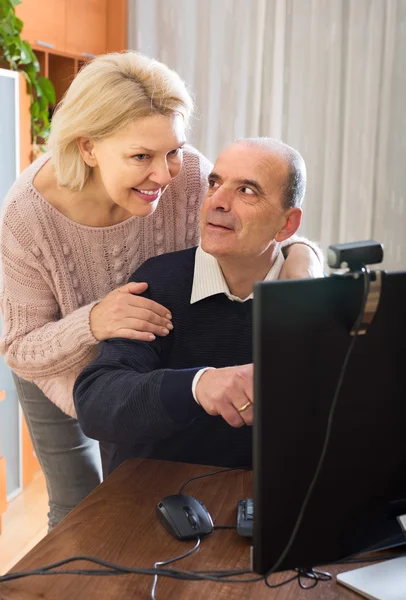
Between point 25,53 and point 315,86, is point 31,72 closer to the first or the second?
point 25,53

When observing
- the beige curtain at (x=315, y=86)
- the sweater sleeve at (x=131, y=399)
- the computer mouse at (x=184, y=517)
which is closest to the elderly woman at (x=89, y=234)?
the sweater sleeve at (x=131, y=399)

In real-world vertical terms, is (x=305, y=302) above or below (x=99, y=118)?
below

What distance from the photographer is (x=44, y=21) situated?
3.43 m

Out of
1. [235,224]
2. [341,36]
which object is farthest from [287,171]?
[341,36]

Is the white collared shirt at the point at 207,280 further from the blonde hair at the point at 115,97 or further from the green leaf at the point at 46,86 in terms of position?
the green leaf at the point at 46,86

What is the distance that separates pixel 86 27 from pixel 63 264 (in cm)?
227

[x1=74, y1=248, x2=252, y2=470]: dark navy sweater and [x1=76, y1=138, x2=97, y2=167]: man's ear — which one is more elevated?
[x1=76, y1=138, x2=97, y2=167]: man's ear

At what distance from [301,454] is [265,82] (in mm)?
3270

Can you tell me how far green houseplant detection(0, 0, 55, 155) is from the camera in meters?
3.00

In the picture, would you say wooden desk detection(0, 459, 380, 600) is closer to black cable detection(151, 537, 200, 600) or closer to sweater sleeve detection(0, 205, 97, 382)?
black cable detection(151, 537, 200, 600)

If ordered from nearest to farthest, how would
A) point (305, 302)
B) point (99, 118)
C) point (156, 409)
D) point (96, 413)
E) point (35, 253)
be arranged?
point (305, 302)
point (156, 409)
point (96, 413)
point (99, 118)
point (35, 253)

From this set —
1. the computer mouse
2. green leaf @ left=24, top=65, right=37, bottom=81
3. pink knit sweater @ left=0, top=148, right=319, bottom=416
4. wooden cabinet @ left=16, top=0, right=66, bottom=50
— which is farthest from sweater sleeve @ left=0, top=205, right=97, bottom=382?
wooden cabinet @ left=16, top=0, right=66, bottom=50

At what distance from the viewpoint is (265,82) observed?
387 cm

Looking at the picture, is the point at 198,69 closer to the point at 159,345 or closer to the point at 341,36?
the point at 341,36
